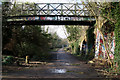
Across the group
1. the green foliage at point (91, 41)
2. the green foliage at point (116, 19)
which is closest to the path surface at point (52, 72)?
the green foliage at point (116, 19)

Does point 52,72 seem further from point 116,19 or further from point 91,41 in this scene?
point 91,41

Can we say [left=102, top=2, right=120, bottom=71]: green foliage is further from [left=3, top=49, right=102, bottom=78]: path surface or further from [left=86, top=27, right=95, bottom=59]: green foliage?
[left=86, top=27, right=95, bottom=59]: green foliage

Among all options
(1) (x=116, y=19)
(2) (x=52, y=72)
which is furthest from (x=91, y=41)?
(2) (x=52, y=72)

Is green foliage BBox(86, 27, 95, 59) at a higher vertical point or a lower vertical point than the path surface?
higher

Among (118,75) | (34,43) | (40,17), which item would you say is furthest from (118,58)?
(34,43)

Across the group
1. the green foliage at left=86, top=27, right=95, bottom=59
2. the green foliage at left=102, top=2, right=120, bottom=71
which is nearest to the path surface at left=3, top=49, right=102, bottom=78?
the green foliage at left=102, top=2, right=120, bottom=71

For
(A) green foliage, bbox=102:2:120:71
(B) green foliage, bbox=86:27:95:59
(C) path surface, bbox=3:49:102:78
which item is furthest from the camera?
(B) green foliage, bbox=86:27:95:59

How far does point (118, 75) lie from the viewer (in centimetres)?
934

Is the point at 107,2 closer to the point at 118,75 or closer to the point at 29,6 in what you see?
the point at 118,75

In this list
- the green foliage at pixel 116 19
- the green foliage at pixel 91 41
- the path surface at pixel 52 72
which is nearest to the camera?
the path surface at pixel 52 72

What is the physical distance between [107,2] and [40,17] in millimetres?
8596

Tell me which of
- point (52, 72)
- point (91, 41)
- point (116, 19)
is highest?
point (116, 19)

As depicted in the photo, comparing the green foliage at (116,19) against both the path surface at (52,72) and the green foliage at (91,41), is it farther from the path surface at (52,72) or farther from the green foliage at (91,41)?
the green foliage at (91,41)

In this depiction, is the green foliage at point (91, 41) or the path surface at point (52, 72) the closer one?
the path surface at point (52, 72)
